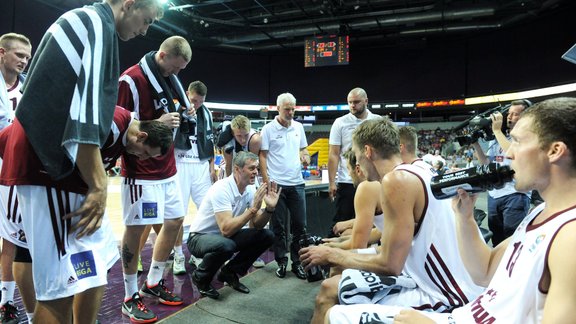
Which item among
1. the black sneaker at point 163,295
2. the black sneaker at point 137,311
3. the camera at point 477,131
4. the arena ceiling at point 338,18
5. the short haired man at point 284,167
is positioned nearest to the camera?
the black sneaker at point 137,311

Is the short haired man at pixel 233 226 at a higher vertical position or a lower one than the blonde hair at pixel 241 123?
lower

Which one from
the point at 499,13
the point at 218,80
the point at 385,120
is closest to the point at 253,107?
the point at 218,80

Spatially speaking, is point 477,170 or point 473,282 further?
point 473,282

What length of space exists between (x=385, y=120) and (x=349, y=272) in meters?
0.91

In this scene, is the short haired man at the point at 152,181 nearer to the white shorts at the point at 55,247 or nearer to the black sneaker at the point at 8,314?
the black sneaker at the point at 8,314

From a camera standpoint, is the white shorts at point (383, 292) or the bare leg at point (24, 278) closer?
the white shorts at point (383, 292)

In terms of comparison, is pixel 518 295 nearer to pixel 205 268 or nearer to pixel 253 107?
pixel 205 268

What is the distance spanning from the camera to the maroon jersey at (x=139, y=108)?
265cm

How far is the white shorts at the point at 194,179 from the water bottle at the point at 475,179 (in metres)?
3.02

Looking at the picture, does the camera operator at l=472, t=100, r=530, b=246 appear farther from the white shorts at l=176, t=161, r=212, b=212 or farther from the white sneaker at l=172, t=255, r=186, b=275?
the white sneaker at l=172, t=255, r=186, b=275

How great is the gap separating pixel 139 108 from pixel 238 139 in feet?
5.32

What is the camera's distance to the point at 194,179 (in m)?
3.95

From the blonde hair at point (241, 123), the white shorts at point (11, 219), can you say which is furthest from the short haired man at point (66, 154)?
the blonde hair at point (241, 123)

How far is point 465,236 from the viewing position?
56.7 inches
